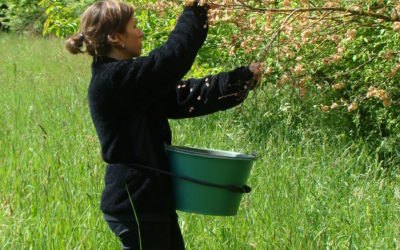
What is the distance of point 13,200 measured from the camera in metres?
3.40

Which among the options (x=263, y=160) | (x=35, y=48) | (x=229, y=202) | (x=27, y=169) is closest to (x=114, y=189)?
(x=229, y=202)

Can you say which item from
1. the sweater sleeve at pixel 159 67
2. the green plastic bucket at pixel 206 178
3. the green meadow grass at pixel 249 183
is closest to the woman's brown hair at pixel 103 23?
the sweater sleeve at pixel 159 67

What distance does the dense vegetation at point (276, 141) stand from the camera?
252 cm

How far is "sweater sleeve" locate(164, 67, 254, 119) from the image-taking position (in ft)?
8.11

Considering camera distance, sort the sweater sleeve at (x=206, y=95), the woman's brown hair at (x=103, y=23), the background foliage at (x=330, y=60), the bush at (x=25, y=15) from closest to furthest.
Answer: the woman's brown hair at (x=103, y=23), the sweater sleeve at (x=206, y=95), the background foliage at (x=330, y=60), the bush at (x=25, y=15)

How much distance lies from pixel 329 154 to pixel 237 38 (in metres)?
2.19

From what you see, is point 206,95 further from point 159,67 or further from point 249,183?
point 249,183

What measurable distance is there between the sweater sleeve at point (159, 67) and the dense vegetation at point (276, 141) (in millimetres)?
107

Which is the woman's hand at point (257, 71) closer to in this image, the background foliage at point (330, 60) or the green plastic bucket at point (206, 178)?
the background foliage at point (330, 60)

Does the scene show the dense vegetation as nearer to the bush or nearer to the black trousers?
the black trousers

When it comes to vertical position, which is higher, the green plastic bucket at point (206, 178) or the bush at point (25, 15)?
the green plastic bucket at point (206, 178)

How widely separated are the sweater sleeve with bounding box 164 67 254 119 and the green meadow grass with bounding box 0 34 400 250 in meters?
0.62

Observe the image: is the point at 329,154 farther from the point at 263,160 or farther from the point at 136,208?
the point at 136,208

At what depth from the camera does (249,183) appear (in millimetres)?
3816
